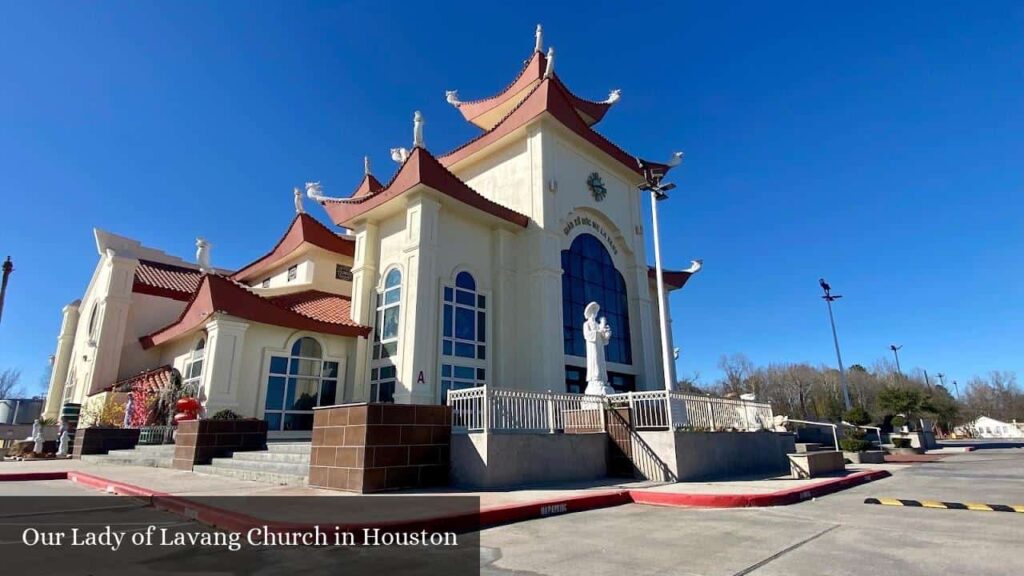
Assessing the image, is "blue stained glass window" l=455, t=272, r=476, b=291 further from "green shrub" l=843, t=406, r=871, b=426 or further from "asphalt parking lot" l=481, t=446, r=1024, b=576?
"green shrub" l=843, t=406, r=871, b=426

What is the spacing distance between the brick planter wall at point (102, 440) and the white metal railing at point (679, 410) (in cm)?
1490

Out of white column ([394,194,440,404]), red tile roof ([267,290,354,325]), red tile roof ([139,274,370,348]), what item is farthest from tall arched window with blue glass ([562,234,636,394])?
red tile roof ([267,290,354,325])

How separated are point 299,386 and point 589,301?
34.7 feet

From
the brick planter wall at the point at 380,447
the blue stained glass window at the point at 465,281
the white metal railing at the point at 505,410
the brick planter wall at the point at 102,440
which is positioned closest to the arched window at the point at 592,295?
the blue stained glass window at the point at 465,281

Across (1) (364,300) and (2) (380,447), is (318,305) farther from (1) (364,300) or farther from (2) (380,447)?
(2) (380,447)

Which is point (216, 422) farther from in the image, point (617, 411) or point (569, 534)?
point (569, 534)

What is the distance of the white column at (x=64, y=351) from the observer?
25453 millimetres

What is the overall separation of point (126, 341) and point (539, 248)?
17.3 meters

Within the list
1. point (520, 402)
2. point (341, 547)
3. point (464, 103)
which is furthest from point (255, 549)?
point (464, 103)

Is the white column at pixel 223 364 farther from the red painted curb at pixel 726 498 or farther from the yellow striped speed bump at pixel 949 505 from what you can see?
the yellow striped speed bump at pixel 949 505

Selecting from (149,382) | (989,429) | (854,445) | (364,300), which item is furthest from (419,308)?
(989,429)

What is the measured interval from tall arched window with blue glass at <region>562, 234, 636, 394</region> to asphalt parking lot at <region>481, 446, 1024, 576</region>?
10.9 meters

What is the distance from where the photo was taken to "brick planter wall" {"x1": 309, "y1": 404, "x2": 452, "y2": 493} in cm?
841

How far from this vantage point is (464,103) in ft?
81.2
